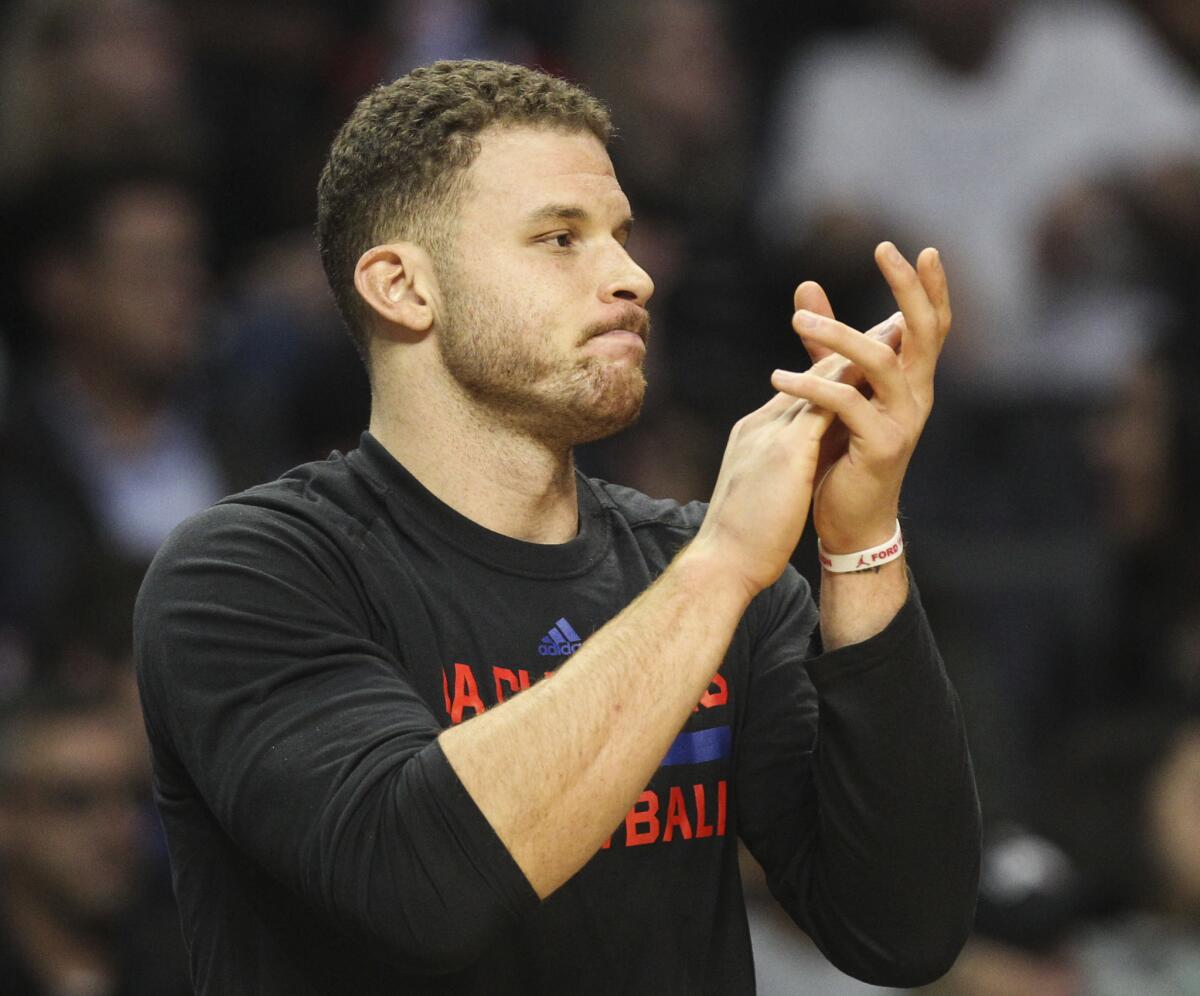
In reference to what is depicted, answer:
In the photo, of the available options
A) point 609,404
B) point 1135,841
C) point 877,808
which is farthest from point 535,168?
point 1135,841

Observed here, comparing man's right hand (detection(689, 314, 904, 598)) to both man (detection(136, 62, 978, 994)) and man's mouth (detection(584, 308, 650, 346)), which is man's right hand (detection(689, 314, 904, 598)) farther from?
man's mouth (detection(584, 308, 650, 346))

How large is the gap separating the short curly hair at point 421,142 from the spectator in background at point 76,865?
7.27 feet

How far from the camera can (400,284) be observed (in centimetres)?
273

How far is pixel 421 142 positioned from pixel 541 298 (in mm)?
298

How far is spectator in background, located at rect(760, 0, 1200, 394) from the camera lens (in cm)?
686

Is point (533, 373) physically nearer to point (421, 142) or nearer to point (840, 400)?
point (421, 142)

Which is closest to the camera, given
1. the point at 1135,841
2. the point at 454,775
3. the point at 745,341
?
the point at 454,775

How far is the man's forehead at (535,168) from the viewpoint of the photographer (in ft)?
8.74

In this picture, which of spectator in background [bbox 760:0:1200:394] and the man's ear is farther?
spectator in background [bbox 760:0:1200:394]

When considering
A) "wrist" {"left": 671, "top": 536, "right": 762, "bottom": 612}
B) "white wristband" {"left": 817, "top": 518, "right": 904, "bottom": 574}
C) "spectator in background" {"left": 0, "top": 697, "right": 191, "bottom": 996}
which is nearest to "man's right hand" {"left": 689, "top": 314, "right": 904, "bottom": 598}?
"wrist" {"left": 671, "top": 536, "right": 762, "bottom": 612}

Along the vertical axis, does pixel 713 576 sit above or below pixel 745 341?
above

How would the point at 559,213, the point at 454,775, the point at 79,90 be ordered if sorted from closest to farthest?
the point at 454,775 → the point at 559,213 → the point at 79,90

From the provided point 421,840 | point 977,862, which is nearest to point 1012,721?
point 977,862

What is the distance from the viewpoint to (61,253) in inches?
228
